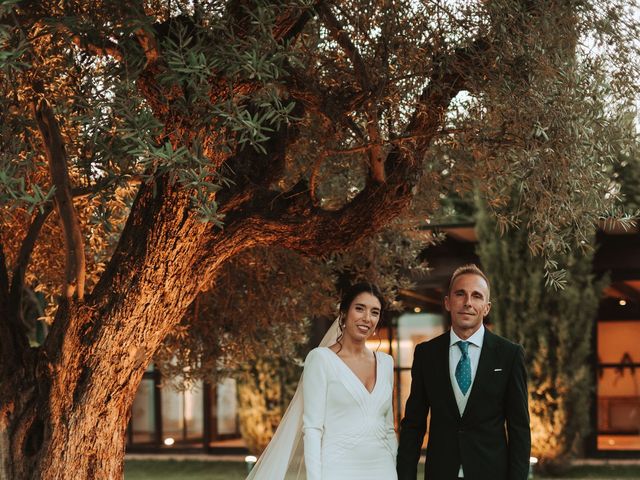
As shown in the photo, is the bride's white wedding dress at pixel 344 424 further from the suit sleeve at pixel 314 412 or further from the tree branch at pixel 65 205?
the tree branch at pixel 65 205

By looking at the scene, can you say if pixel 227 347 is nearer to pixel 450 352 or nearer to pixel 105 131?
pixel 105 131

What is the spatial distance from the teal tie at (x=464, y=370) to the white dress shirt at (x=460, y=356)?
2 cm

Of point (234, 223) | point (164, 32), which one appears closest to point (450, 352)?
point (234, 223)

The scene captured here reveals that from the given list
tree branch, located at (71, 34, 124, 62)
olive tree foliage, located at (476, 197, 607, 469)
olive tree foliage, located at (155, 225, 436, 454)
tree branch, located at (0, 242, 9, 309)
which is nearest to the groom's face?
tree branch, located at (71, 34, 124, 62)

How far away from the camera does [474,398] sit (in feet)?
15.0

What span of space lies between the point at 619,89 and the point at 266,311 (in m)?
4.25

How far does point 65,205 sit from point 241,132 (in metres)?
1.50

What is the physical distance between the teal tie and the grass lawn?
37.1 feet

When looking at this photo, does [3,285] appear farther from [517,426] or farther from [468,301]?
[517,426]

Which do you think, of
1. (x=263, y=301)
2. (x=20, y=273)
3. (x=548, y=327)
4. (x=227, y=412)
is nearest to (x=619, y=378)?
(x=548, y=327)

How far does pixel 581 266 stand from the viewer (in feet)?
51.8

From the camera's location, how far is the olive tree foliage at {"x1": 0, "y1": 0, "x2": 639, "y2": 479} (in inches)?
234

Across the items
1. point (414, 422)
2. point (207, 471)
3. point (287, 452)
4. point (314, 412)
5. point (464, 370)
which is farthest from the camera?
point (207, 471)

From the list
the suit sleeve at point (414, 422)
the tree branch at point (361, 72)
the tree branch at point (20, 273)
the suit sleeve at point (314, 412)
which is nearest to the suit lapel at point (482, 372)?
the suit sleeve at point (414, 422)
